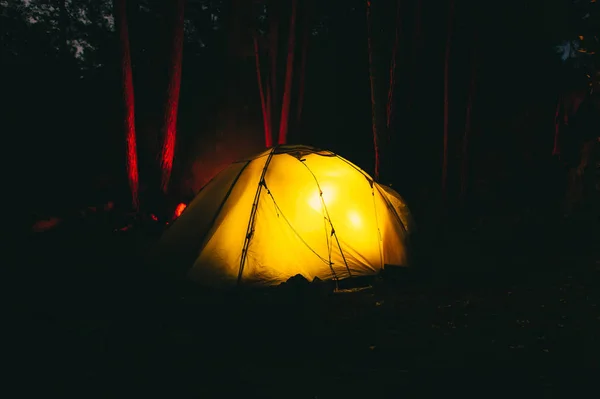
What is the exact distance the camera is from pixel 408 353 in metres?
4.56

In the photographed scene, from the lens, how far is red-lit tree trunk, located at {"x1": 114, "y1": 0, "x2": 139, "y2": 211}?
1154 centimetres

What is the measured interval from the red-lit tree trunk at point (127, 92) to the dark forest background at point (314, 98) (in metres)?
0.29

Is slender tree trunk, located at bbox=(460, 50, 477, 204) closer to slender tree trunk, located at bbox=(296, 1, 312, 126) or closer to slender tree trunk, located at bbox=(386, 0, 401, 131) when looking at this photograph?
slender tree trunk, located at bbox=(386, 0, 401, 131)

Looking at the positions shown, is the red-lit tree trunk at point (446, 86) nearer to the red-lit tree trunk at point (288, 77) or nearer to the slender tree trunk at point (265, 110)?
the red-lit tree trunk at point (288, 77)

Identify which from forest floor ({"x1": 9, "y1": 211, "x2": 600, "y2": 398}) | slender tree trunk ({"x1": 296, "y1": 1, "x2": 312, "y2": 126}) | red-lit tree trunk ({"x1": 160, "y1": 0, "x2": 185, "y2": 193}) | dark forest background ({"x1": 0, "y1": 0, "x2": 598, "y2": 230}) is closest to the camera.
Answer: forest floor ({"x1": 9, "y1": 211, "x2": 600, "y2": 398})

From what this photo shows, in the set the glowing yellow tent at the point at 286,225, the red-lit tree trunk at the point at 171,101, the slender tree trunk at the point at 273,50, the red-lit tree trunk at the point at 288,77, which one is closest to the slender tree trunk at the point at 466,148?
the red-lit tree trunk at the point at 288,77

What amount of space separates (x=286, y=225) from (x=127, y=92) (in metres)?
7.63

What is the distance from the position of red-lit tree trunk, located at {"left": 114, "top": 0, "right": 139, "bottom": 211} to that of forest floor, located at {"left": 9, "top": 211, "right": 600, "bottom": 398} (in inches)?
176

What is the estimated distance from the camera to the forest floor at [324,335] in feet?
13.0

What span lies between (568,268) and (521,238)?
6.69ft

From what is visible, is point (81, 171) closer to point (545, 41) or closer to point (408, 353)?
point (408, 353)

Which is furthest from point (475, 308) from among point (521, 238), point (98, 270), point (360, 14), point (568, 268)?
point (360, 14)

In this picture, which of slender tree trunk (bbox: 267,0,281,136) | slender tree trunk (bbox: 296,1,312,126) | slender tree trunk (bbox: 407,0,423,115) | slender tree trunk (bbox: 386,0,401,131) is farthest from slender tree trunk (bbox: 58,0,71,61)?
slender tree trunk (bbox: 386,0,401,131)

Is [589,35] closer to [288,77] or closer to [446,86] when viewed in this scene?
[446,86]
